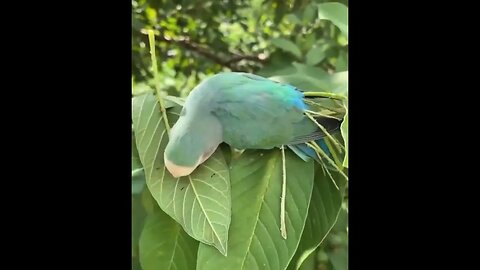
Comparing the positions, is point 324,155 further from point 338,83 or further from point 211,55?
point 211,55

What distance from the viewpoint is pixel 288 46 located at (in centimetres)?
120

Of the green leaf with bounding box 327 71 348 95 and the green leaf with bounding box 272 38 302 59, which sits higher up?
the green leaf with bounding box 272 38 302 59

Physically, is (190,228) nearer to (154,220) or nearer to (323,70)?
(154,220)

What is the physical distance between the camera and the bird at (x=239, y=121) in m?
1.18

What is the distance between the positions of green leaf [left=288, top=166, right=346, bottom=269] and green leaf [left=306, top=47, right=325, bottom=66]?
0.17m

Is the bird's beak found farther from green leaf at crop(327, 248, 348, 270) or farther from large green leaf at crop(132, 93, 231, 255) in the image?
green leaf at crop(327, 248, 348, 270)

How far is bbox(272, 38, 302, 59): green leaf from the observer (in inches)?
47.4

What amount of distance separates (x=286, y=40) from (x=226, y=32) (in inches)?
3.8

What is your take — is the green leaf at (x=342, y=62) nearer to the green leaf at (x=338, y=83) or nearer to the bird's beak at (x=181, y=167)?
the green leaf at (x=338, y=83)

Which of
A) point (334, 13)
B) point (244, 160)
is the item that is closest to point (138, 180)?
point (244, 160)

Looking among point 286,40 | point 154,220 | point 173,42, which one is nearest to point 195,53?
point 173,42

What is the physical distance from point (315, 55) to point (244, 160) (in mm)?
197

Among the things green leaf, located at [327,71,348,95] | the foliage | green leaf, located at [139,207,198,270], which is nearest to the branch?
the foliage

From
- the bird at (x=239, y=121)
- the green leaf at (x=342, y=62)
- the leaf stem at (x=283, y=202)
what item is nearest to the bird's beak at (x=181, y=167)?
the bird at (x=239, y=121)
